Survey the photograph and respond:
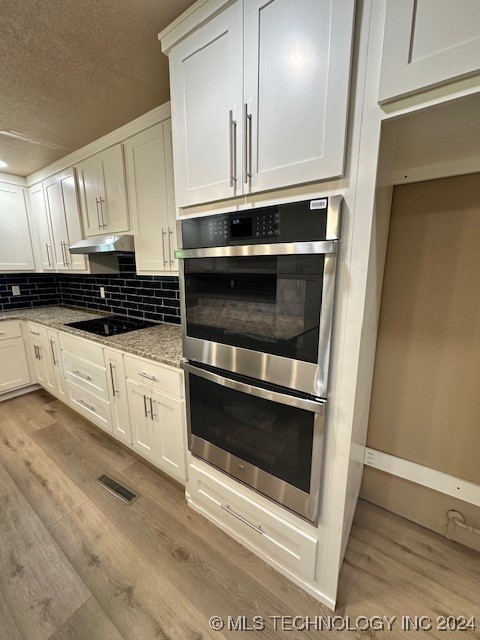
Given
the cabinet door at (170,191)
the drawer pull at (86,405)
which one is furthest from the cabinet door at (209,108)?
the drawer pull at (86,405)

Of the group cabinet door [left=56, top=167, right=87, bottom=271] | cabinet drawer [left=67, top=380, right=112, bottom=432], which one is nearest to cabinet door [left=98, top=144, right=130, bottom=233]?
cabinet door [left=56, top=167, right=87, bottom=271]

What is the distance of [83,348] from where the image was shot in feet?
6.98

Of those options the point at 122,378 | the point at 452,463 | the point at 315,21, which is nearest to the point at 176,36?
the point at 315,21

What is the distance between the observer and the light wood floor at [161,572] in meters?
1.11

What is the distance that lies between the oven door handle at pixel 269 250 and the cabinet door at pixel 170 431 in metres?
0.85

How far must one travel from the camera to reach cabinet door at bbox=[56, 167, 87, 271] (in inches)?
93.0

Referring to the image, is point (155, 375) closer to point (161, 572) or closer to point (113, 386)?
point (113, 386)

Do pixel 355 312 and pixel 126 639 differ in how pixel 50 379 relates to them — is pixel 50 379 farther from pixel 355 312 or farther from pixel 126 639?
pixel 355 312

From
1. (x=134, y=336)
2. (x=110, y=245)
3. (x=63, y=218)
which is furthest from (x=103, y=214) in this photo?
(x=134, y=336)

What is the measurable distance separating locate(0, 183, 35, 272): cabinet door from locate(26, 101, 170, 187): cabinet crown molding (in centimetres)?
33

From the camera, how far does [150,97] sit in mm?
1565

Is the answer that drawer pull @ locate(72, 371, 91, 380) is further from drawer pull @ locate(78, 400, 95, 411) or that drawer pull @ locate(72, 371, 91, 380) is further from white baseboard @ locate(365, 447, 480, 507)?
white baseboard @ locate(365, 447, 480, 507)

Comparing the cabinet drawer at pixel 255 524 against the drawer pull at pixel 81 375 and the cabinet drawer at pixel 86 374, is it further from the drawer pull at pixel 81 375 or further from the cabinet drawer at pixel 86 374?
the drawer pull at pixel 81 375

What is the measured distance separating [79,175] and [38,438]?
230cm
